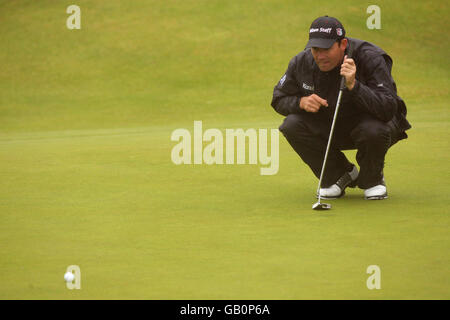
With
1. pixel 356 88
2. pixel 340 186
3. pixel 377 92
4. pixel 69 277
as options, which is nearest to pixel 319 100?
pixel 356 88

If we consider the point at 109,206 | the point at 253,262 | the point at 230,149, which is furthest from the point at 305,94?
the point at 230,149

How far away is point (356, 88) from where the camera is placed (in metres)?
5.28

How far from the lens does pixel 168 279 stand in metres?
3.76

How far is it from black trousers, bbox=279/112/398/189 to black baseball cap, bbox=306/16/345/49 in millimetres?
627

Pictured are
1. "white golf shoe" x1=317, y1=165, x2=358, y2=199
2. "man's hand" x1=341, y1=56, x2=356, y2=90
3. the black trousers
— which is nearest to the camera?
"man's hand" x1=341, y1=56, x2=356, y2=90

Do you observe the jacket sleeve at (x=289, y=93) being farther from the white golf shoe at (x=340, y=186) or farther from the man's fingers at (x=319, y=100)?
the white golf shoe at (x=340, y=186)

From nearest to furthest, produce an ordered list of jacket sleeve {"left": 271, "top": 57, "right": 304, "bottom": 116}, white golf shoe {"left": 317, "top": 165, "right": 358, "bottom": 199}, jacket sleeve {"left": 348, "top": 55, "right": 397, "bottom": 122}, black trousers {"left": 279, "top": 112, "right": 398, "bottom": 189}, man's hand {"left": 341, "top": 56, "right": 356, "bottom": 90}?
man's hand {"left": 341, "top": 56, "right": 356, "bottom": 90} < jacket sleeve {"left": 348, "top": 55, "right": 397, "bottom": 122} < black trousers {"left": 279, "top": 112, "right": 398, "bottom": 189} < jacket sleeve {"left": 271, "top": 57, "right": 304, "bottom": 116} < white golf shoe {"left": 317, "top": 165, "right": 358, "bottom": 199}

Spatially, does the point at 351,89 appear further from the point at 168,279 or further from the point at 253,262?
the point at 168,279

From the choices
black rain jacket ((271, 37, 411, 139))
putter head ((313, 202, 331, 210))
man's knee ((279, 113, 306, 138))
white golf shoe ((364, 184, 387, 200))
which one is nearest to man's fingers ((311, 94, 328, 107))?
black rain jacket ((271, 37, 411, 139))

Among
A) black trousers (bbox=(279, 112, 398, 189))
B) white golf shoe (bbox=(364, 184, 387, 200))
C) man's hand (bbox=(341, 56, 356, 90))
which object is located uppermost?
man's hand (bbox=(341, 56, 356, 90))

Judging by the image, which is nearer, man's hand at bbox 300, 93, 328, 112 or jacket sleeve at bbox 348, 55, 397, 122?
jacket sleeve at bbox 348, 55, 397, 122

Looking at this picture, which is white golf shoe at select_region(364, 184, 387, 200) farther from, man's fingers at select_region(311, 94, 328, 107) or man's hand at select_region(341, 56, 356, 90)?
man's hand at select_region(341, 56, 356, 90)

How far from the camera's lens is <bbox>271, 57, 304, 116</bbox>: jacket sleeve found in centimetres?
572

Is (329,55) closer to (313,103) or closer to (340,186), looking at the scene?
(313,103)
